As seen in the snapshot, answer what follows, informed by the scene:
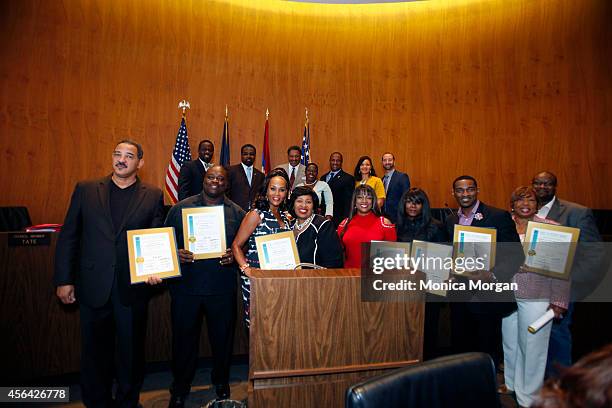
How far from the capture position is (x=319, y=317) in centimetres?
166

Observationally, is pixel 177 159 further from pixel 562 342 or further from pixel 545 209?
pixel 562 342

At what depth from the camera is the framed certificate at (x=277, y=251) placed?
2.24 m

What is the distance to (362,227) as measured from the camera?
10.0 feet

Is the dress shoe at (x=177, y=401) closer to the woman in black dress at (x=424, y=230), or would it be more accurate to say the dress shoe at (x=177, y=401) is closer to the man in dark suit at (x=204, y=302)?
the man in dark suit at (x=204, y=302)

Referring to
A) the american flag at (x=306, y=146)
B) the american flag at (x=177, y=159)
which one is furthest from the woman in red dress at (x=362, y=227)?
the american flag at (x=177, y=159)

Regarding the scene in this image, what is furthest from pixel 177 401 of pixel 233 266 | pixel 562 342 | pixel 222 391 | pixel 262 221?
pixel 562 342

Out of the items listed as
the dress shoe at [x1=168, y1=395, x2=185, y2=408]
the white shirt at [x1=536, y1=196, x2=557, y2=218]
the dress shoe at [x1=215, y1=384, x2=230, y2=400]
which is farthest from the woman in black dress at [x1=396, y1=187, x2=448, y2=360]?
the dress shoe at [x1=168, y1=395, x2=185, y2=408]

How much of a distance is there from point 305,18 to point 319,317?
6.61 meters

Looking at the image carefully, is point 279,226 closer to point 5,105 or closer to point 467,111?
point 5,105

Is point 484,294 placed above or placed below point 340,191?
below

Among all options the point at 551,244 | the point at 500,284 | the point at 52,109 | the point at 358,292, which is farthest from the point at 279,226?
the point at 52,109

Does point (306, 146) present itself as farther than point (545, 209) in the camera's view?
Yes

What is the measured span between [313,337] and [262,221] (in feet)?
3.97

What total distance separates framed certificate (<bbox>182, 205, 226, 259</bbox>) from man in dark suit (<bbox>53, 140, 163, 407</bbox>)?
0.85ft
